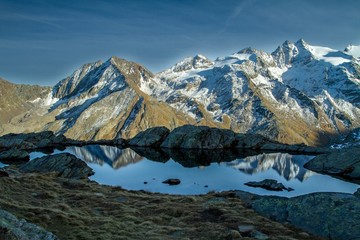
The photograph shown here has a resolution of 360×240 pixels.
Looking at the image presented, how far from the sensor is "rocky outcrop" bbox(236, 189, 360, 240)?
32219 millimetres

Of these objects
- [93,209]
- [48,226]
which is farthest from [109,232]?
[93,209]

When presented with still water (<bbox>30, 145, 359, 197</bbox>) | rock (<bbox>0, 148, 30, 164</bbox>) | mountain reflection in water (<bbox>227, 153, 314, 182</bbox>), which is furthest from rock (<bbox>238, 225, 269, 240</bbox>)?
rock (<bbox>0, 148, 30, 164</bbox>)

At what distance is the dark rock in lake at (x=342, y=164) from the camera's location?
6397 centimetres

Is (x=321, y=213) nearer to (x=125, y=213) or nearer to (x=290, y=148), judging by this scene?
(x=125, y=213)

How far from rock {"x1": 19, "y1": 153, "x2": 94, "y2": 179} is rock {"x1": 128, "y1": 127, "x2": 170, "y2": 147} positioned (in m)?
42.2

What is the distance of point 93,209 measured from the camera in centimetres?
3916

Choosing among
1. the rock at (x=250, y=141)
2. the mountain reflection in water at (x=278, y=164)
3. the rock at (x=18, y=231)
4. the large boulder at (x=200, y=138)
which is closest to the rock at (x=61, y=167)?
the mountain reflection in water at (x=278, y=164)

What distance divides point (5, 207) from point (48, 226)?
19.0ft

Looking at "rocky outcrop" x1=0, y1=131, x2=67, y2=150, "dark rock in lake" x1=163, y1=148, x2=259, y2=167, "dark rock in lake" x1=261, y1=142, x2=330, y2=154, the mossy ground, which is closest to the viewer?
the mossy ground

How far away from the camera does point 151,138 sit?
11450 centimetres

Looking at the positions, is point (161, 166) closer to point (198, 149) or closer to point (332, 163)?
point (198, 149)

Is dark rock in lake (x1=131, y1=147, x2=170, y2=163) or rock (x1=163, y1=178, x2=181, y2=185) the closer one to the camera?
rock (x1=163, y1=178, x2=181, y2=185)

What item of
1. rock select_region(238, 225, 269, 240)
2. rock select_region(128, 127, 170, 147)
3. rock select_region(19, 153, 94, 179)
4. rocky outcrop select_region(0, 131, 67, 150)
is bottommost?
rock select_region(238, 225, 269, 240)

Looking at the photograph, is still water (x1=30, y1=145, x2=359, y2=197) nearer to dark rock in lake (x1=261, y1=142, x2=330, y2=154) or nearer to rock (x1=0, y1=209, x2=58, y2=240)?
dark rock in lake (x1=261, y1=142, x2=330, y2=154)
